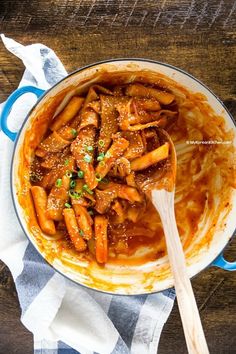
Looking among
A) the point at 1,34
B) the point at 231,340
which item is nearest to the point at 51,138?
the point at 1,34

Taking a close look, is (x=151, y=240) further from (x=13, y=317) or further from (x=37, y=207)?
(x=13, y=317)

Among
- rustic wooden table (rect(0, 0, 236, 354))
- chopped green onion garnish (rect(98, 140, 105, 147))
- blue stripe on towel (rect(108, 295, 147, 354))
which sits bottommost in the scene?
blue stripe on towel (rect(108, 295, 147, 354))

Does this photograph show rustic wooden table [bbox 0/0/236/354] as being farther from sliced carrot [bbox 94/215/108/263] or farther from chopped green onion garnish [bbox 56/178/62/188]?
sliced carrot [bbox 94/215/108/263]

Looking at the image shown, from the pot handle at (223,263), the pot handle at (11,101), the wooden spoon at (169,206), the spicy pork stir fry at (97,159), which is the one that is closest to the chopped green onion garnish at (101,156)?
the spicy pork stir fry at (97,159)

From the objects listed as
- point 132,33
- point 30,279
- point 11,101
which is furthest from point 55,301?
point 132,33

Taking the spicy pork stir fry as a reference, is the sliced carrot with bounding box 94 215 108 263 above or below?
below

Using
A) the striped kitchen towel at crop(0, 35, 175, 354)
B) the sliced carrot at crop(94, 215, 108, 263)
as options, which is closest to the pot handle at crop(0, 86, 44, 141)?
the striped kitchen towel at crop(0, 35, 175, 354)
